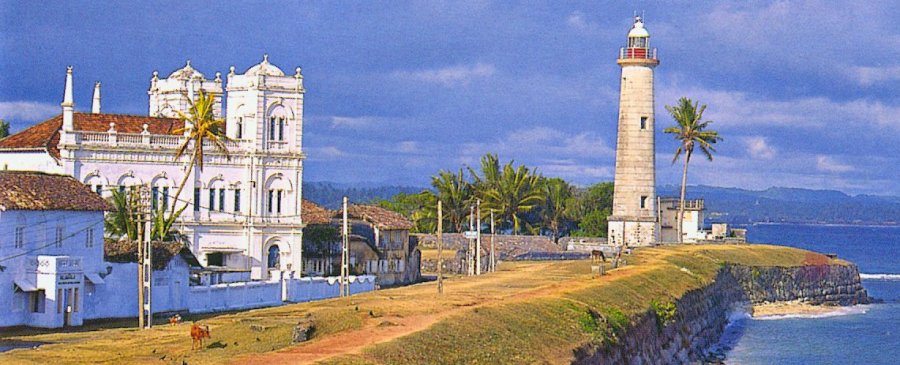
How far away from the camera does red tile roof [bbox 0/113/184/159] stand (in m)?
72.8

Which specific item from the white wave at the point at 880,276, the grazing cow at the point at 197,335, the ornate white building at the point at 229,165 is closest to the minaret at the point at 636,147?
the ornate white building at the point at 229,165

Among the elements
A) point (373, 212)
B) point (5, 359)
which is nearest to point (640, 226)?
point (373, 212)

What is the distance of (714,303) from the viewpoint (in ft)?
240

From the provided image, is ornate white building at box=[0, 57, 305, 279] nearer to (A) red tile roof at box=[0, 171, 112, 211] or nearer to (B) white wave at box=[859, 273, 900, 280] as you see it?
(A) red tile roof at box=[0, 171, 112, 211]

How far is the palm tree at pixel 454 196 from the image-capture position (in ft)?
376

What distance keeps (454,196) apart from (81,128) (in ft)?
146

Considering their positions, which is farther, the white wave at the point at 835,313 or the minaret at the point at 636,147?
the minaret at the point at 636,147

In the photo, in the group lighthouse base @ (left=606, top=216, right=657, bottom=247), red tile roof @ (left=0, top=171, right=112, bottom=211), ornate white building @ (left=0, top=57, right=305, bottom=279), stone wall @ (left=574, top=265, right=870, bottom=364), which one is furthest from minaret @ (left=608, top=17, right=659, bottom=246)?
red tile roof @ (left=0, top=171, right=112, bottom=211)

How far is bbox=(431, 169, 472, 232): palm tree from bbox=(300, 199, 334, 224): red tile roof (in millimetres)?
27909

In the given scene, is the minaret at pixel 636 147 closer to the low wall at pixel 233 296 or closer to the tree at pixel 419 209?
the tree at pixel 419 209

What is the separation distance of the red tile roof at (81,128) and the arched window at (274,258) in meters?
8.29

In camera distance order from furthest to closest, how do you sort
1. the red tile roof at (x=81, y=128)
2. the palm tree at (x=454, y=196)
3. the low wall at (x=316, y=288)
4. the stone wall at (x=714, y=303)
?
the palm tree at (x=454, y=196)
the red tile roof at (x=81, y=128)
the low wall at (x=316, y=288)
the stone wall at (x=714, y=303)

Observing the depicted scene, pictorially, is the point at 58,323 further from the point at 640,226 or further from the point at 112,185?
the point at 640,226

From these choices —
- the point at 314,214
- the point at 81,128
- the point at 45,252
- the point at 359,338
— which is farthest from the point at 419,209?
the point at 359,338
